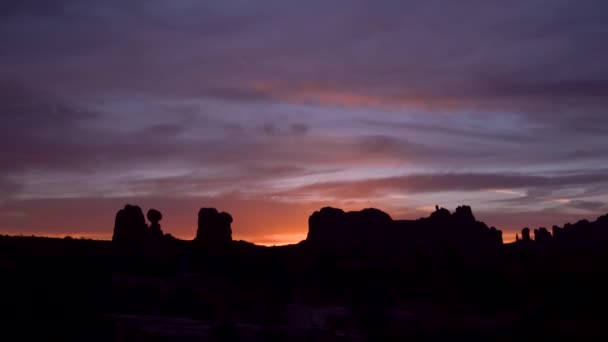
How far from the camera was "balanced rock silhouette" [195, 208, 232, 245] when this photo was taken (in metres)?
91.6

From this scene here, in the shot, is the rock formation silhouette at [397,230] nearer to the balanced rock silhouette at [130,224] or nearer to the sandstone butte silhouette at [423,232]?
the sandstone butte silhouette at [423,232]

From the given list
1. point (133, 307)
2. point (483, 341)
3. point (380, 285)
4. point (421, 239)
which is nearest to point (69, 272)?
point (133, 307)

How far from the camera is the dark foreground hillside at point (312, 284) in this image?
28562mm

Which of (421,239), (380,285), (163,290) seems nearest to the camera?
(163,290)

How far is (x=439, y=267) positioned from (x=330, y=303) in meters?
20.9

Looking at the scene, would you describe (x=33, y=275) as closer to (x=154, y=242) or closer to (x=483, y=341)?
(x=483, y=341)

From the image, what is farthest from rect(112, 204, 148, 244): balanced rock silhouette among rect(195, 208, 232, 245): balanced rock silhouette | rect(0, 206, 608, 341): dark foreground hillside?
rect(195, 208, 232, 245): balanced rock silhouette

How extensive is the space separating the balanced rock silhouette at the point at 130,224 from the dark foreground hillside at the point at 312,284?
14 cm

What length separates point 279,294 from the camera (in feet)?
190

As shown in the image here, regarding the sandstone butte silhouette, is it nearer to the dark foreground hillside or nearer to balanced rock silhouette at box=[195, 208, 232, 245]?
the dark foreground hillside

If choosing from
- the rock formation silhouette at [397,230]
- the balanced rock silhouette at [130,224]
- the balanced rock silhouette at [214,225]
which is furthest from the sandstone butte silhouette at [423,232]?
the balanced rock silhouette at [130,224]

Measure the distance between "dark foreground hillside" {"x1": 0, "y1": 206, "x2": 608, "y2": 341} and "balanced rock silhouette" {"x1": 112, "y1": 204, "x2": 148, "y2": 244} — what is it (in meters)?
0.14

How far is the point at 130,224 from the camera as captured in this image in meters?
85.6

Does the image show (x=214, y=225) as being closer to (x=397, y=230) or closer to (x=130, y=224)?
(x=130, y=224)
